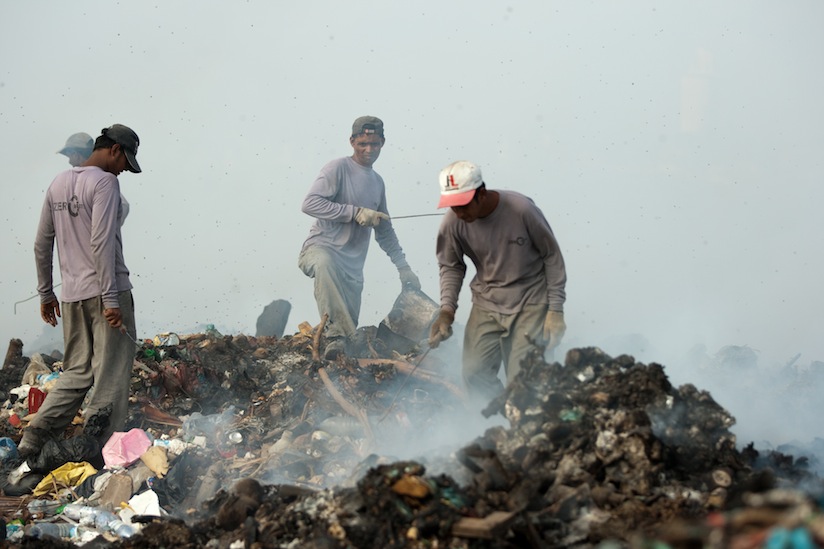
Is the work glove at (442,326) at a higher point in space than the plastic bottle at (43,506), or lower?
higher

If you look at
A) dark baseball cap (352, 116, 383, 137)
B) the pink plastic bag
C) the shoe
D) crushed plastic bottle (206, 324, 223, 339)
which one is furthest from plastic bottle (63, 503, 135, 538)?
dark baseball cap (352, 116, 383, 137)

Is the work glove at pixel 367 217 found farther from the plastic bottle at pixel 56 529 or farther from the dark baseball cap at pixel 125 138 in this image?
the plastic bottle at pixel 56 529

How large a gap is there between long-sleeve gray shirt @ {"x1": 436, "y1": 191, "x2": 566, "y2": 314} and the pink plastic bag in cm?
257

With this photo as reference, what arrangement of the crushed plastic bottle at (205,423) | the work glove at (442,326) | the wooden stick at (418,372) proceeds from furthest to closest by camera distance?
the wooden stick at (418,372) → the crushed plastic bottle at (205,423) → the work glove at (442,326)

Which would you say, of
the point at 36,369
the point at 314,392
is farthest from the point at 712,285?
the point at 36,369

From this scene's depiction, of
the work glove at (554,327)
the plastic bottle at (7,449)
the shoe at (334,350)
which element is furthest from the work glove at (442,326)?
the plastic bottle at (7,449)

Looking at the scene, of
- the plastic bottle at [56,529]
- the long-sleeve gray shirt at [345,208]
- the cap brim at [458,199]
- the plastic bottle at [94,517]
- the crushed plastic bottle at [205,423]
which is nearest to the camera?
the cap brim at [458,199]

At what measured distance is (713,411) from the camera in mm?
4676

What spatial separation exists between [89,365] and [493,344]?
3.06m

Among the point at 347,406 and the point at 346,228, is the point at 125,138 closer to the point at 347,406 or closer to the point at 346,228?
Answer: the point at 347,406

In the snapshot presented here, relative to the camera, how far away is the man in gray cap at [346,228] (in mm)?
8602

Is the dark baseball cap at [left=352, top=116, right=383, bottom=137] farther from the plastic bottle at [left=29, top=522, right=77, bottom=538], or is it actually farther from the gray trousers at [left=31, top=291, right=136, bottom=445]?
the plastic bottle at [left=29, top=522, right=77, bottom=538]

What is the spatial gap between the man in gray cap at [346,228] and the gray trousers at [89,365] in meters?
2.29

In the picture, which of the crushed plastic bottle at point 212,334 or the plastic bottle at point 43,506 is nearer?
the plastic bottle at point 43,506
